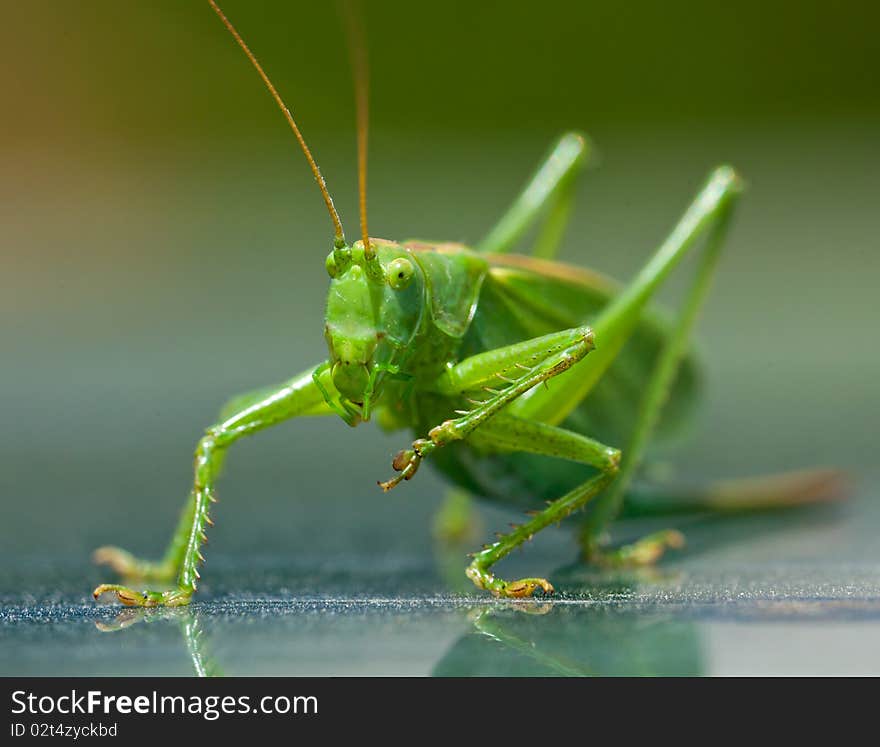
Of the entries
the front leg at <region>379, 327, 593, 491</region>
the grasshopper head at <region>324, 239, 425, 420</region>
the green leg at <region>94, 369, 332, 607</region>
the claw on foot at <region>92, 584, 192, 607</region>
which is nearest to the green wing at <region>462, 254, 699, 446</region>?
the front leg at <region>379, 327, 593, 491</region>

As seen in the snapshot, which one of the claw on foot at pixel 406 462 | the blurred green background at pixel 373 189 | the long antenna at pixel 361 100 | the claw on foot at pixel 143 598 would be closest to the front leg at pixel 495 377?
the claw on foot at pixel 406 462

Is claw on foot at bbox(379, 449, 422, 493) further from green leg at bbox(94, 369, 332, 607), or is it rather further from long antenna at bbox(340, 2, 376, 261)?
long antenna at bbox(340, 2, 376, 261)

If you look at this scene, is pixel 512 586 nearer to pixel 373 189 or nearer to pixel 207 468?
pixel 207 468

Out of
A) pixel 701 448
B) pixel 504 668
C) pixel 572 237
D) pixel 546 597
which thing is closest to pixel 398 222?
pixel 572 237

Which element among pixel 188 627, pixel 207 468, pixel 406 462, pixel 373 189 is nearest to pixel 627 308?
pixel 406 462

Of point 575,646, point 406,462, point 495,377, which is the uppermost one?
point 495,377

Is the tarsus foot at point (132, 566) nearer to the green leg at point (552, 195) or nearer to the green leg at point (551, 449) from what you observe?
the green leg at point (551, 449)
